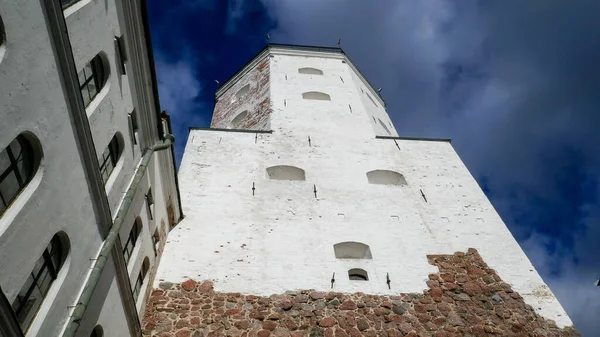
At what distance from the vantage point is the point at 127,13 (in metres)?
5.61

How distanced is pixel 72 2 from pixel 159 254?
4070mm

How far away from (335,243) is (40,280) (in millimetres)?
5153

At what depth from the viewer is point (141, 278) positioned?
20.5 feet

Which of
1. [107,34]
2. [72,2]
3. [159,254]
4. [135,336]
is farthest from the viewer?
[159,254]

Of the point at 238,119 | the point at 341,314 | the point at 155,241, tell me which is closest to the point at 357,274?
the point at 341,314

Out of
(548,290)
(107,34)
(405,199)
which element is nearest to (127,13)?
(107,34)

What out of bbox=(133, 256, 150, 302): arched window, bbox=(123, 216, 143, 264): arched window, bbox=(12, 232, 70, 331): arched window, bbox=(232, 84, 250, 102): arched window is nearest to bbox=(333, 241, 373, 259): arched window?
bbox=(133, 256, 150, 302): arched window

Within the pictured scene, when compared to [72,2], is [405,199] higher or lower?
higher

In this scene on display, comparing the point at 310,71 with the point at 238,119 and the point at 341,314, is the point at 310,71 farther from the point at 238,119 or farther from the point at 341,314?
the point at 341,314

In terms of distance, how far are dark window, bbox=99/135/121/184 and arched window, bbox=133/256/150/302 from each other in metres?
1.69

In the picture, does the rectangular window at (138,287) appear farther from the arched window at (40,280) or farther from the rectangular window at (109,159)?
the arched window at (40,280)

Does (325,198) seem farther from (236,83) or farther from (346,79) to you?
(236,83)

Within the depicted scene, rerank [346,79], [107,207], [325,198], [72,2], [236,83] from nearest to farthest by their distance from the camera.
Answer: [72,2] → [107,207] → [325,198] → [346,79] → [236,83]

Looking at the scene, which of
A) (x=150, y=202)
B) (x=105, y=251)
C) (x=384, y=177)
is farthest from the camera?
(x=384, y=177)
